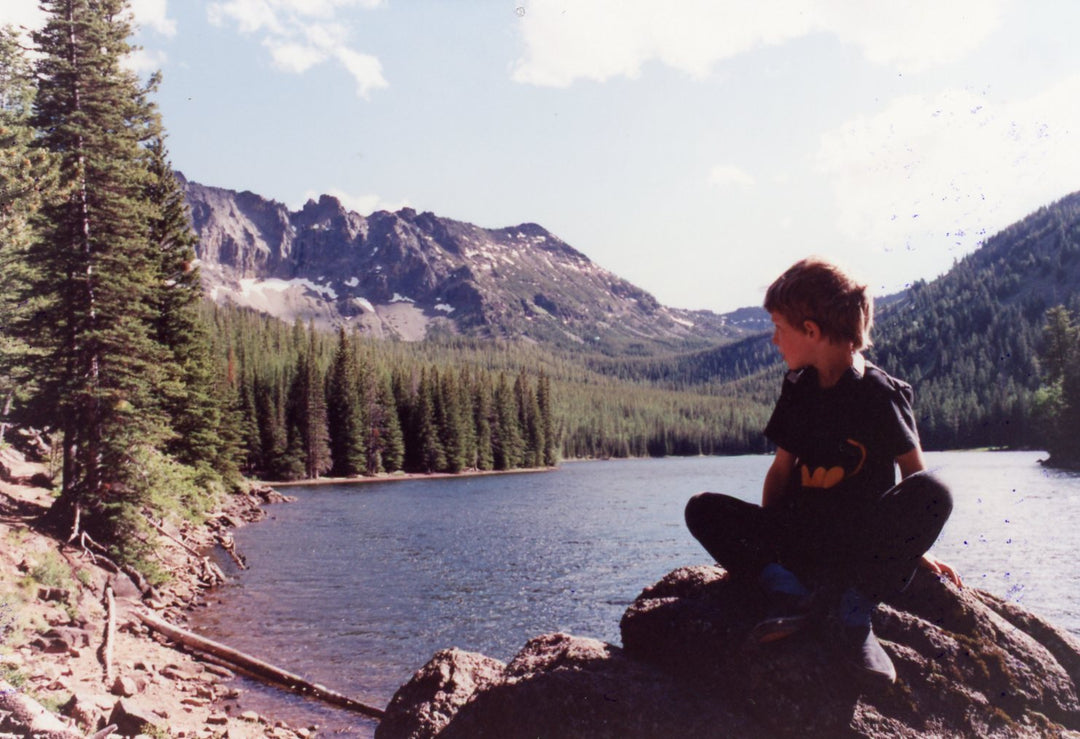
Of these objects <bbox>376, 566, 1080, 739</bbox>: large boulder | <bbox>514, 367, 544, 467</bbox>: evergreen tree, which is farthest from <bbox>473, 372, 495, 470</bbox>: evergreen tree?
<bbox>376, 566, 1080, 739</bbox>: large boulder

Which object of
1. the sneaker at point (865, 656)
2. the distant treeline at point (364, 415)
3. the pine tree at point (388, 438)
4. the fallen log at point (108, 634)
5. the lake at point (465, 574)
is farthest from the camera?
the pine tree at point (388, 438)

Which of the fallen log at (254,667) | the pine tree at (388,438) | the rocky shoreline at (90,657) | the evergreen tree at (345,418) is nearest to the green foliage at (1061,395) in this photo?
the pine tree at (388,438)

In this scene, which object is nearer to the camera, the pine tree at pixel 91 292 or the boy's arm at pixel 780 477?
the boy's arm at pixel 780 477

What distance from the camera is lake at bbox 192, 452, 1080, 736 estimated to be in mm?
17391

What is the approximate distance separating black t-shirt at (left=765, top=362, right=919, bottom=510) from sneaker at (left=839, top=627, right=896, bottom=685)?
0.74 m

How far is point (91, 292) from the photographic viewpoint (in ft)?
69.2

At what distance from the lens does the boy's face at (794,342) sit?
175 inches

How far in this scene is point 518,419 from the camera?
11725cm

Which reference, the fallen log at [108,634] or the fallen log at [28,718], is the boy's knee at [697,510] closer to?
the fallen log at [28,718]

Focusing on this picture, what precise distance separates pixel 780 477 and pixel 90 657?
14.2 meters

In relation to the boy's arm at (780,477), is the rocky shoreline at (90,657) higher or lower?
lower

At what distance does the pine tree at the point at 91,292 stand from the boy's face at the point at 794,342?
20784 mm

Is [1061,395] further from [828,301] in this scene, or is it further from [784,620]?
[784,620]

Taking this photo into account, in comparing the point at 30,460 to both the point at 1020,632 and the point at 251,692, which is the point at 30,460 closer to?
the point at 251,692
